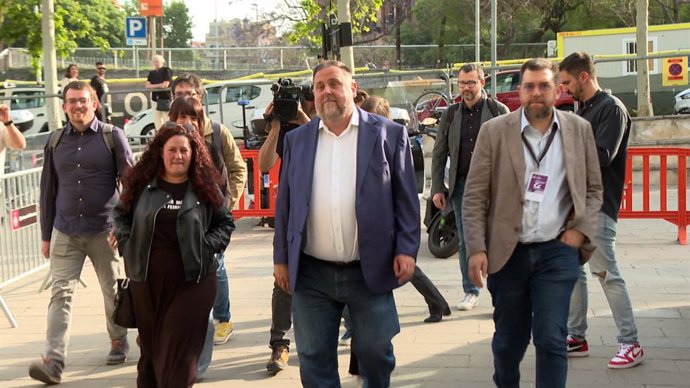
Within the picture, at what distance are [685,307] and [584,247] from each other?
3263 mm

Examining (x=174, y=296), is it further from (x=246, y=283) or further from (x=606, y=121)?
(x=246, y=283)

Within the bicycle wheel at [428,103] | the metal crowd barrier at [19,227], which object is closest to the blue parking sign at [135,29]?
the bicycle wheel at [428,103]

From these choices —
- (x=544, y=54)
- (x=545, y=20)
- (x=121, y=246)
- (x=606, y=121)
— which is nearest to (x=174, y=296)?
(x=121, y=246)

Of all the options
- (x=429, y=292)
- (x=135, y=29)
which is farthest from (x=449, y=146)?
(x=135, y=29)

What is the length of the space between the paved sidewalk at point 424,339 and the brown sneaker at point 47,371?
8 centimetres

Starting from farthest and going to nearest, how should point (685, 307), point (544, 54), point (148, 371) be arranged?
point (544, 54) < point (685, 307) < point (148, 371)

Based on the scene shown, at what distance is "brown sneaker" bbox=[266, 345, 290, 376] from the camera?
253 inches

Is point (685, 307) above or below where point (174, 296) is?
below

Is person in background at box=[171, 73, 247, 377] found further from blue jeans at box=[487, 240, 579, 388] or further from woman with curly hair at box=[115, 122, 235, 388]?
blue jeans at box=[487, 240, 579, 388]

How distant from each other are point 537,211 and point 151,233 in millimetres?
1901

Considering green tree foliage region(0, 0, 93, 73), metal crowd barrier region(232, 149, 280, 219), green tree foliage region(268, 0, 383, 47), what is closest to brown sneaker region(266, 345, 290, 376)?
metal crowd barrier region(232, 149, 280, 219)

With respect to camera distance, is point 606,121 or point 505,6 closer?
point 606,121

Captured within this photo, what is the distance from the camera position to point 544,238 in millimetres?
4918

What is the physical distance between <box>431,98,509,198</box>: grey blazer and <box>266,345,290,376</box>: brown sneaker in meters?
1.92
